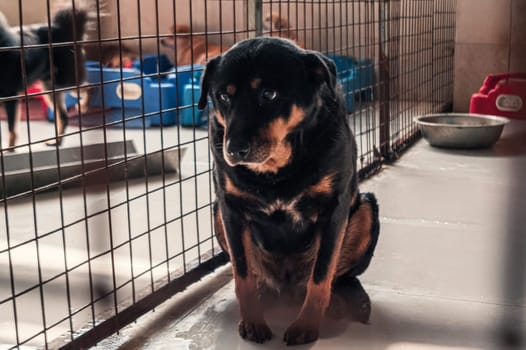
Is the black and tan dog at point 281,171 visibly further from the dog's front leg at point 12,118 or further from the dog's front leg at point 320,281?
the dog's front leg at point 12,118

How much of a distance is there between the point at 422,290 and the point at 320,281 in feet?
1.72

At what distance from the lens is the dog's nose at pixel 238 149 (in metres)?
1.61

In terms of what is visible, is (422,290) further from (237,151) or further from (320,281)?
(237,151)

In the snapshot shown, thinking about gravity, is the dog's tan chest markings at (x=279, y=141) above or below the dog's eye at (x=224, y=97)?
below

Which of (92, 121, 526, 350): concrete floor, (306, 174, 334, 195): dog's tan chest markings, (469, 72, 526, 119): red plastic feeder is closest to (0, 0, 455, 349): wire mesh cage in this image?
(92, 121, 526, 350): concrete floor

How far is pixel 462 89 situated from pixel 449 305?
3.91m

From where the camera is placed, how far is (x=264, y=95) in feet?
5.44

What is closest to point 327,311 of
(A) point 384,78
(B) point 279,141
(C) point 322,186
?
(C) point 322,186

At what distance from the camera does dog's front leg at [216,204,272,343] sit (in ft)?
6.18

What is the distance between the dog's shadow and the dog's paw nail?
1 centimetres

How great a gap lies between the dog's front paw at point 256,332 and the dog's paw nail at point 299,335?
57 mm

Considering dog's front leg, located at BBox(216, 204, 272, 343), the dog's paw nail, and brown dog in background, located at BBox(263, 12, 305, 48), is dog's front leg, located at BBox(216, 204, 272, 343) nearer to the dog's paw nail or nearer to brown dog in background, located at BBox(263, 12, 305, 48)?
the dog's paw nail

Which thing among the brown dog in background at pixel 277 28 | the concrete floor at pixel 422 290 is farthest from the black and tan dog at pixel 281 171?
the brown dog in background at pixel 277 28

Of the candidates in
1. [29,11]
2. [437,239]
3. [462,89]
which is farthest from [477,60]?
[29,11]
